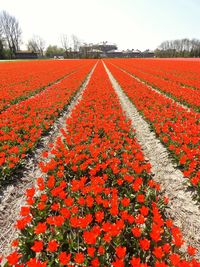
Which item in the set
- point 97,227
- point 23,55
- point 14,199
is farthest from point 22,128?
point 23,55

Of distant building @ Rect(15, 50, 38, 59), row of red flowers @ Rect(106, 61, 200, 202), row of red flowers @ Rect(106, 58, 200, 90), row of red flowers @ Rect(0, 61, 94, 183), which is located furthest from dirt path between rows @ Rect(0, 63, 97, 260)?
distant building @ Rect(15, 50, 38, 59)

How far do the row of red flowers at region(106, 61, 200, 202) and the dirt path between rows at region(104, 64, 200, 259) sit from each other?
0.91ft

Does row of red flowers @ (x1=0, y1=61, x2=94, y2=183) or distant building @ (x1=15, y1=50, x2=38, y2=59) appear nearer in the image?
row of red flowers @ (x1=0, y1=61, x2=94, y2=183)

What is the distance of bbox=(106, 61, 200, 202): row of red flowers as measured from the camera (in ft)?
19.7

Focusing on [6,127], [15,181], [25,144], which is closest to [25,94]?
[6,127]

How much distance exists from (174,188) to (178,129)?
3.13 meters

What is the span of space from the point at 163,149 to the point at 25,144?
14.9 ft

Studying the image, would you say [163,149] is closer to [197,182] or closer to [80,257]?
[197,182]

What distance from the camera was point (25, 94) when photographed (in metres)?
16.4

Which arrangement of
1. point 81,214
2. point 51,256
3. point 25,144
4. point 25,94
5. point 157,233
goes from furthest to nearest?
1. point 25,94
2. point 25,144
3. point 81,214
4. point 51,256
5. point 157,233

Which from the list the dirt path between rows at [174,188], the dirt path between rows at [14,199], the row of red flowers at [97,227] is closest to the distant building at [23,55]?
the dirt path between rows at [174,188]

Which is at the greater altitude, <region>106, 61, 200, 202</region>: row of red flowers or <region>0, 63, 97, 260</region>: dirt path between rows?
<region>106, 61, 200, 202</region>: row of red flowers

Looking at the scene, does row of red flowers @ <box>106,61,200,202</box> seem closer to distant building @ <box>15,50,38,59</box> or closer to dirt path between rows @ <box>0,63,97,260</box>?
dirt path between rows @ <box>0,63,97,260</box>

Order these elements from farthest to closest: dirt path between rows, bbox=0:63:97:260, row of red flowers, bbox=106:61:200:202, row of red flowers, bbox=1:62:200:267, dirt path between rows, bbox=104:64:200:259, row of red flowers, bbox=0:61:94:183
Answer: row of red flowers, bbox=0:61:94:183
row of red flowers, bbox=106:61:200:202
dirt path between rows, bbox=104:64:200:259
dirt path between rows, bbox=0:63:97:260
row of red flowers, bbox=1:62:200:267
